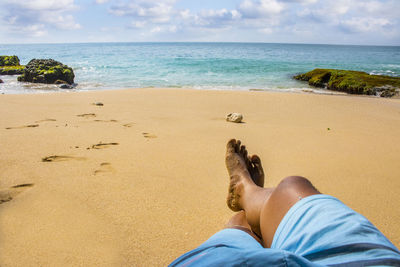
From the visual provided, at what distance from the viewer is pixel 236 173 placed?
217 cm

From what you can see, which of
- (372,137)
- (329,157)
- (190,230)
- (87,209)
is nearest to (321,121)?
(372,137)

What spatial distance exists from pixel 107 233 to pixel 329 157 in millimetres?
2276

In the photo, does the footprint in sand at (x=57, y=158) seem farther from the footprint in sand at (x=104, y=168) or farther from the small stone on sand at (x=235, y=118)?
the small stone on sand at (x=235, y=118)

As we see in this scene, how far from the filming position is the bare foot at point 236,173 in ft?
6.19

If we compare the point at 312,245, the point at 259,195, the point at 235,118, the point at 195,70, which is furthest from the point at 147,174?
the point at 195,70

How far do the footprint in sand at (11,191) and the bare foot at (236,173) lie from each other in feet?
5.05

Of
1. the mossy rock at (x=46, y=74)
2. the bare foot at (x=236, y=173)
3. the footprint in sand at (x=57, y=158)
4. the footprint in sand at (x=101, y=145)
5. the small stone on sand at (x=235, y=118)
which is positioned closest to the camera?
the bare foot at (x=236, y=173)

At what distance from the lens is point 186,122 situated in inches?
162

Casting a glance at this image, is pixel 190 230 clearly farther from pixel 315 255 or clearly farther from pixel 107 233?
pixel 315 255

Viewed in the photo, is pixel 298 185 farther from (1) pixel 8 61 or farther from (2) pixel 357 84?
(1) pixel 8 61

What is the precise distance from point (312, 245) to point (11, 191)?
2.09 meters

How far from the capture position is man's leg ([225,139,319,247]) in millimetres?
1202

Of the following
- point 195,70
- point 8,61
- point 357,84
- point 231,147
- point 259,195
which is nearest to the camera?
point 259,195

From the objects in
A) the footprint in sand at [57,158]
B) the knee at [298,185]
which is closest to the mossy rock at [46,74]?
the footprint in sand at [57,158]
